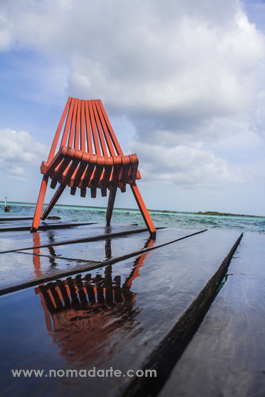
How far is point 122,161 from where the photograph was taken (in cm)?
275

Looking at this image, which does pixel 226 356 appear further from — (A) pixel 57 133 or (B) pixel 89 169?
(A) pixel 57 133

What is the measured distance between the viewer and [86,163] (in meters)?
2.67

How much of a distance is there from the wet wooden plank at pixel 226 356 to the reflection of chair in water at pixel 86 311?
170 millimetres

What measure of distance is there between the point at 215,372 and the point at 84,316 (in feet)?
1.23

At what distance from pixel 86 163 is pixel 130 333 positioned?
227 centimetres

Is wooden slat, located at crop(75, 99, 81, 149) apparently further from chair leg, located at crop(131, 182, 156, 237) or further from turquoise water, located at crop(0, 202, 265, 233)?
turquoise water, located at crop(0, 202, 265, 233)

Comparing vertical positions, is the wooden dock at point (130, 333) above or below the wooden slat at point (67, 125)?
below

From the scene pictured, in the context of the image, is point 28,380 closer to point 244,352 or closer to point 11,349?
point 11,349

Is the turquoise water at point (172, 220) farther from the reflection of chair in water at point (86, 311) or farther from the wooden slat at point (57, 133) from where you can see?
the reflection of chair in water at point (86, 311)

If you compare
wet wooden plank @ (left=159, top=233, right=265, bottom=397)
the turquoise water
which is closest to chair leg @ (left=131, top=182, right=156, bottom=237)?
wet wooden plank @ (left=159, top=233, right=265, bottom=397)

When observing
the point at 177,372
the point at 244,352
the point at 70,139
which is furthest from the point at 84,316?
the point at 70,139

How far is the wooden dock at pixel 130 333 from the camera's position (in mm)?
428

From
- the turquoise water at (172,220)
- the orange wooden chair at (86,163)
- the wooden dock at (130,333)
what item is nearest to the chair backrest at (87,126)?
the orange wooden chair at (86,163)

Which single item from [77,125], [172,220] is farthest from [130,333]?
[172,220]
